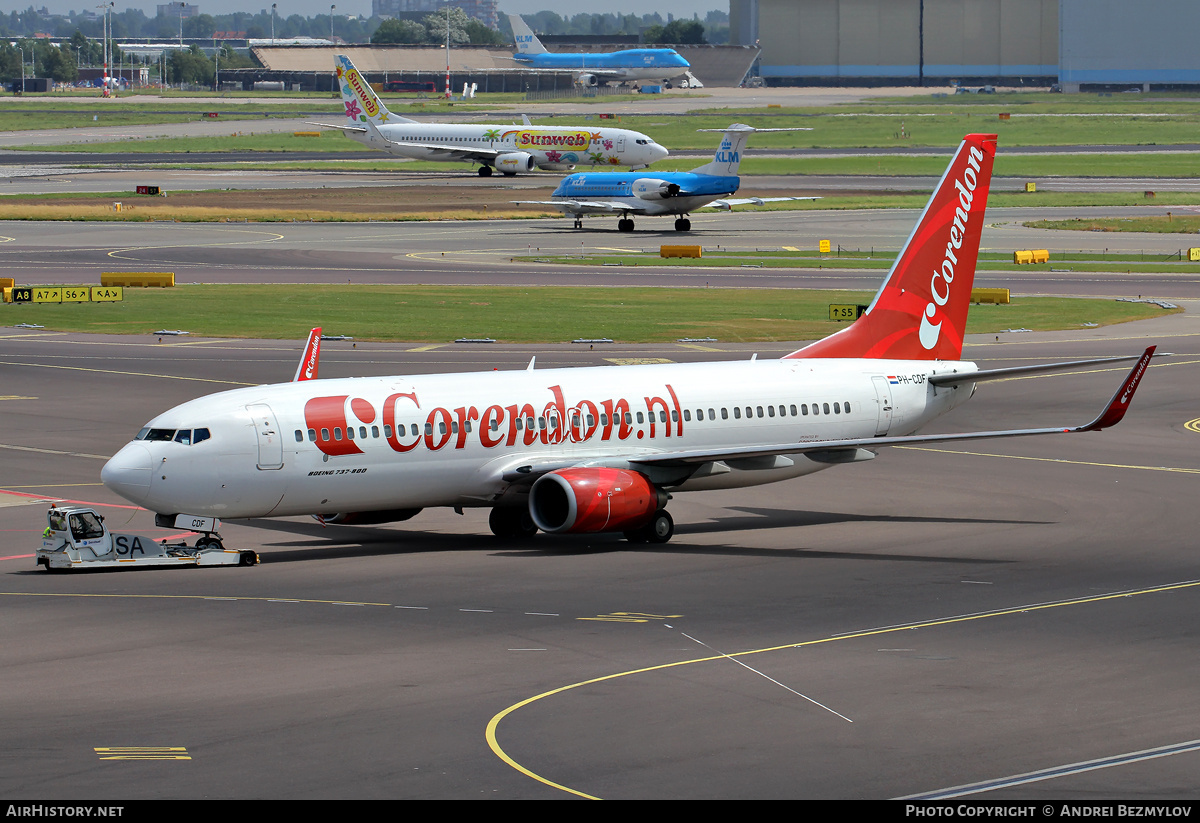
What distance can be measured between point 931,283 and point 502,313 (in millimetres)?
40144

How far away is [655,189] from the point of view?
12562 cm

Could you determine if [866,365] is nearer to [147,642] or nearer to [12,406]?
[147,642]

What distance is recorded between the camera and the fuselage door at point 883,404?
43969 mm

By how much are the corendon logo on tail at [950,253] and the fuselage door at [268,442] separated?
19.2 metres

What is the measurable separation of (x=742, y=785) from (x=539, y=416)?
19448 mm

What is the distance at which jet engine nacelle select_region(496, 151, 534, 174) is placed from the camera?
170m

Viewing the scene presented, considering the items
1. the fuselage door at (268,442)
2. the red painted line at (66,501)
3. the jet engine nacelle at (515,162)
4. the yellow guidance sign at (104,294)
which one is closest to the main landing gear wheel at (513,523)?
the fuselage door at (268,442)

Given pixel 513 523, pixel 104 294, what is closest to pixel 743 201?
pixel 104 294

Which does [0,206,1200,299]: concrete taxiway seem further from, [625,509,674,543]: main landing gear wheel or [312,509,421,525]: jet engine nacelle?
[312,509,421,525]: jet engine nacelle

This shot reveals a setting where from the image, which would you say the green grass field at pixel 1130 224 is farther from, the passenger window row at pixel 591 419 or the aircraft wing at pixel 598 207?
the passenger window row at pixel 591 419

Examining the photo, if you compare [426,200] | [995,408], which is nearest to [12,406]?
[995,408]

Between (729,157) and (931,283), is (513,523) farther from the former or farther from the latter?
(729,157)

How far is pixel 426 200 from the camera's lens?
494 ft

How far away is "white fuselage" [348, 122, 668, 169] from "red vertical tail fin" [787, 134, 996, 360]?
111 m
